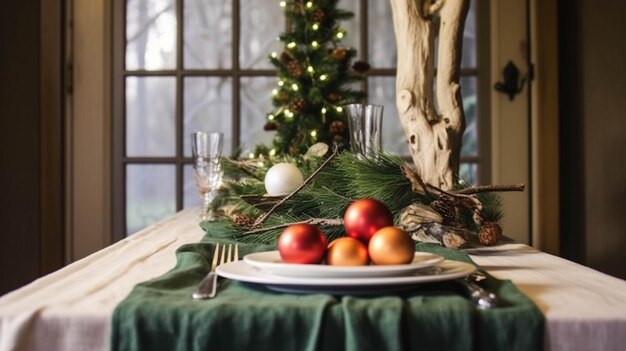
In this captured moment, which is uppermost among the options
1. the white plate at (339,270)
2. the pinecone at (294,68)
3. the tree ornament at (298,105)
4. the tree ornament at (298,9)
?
the tree ornament at (298,9)

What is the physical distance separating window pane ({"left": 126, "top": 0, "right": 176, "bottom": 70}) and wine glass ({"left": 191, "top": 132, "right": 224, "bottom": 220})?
1024 millimetres

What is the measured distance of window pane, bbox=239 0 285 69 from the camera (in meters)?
2.33

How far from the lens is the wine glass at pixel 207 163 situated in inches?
53.9

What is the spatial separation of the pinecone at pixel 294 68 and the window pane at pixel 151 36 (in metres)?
0.61

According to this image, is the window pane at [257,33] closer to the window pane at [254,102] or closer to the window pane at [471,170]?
the window pane at [254,102]

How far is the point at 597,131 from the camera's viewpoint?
1997mm

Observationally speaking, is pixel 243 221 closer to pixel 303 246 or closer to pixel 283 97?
pixel 303 246

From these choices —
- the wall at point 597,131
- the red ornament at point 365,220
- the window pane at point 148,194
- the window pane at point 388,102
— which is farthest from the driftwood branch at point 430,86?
the window pane at point 148,194

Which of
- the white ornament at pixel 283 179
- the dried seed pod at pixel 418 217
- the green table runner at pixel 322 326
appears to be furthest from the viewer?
the white ornament at pixel 283 179

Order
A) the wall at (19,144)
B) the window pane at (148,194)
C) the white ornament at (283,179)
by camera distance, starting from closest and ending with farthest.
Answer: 1. the white ornament at (283,179)
2. the wall at (19,144)
3. the window pane at (148,194)

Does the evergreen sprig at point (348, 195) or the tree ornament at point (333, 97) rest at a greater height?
the tree ornament at point (333, 97)

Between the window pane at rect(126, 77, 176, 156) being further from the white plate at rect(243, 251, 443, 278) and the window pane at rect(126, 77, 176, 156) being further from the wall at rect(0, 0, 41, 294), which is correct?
the white plate at rect(243, 251, 443, 278)

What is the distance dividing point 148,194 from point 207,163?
Answer: 1.02 metres

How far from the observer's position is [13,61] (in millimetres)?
2104
